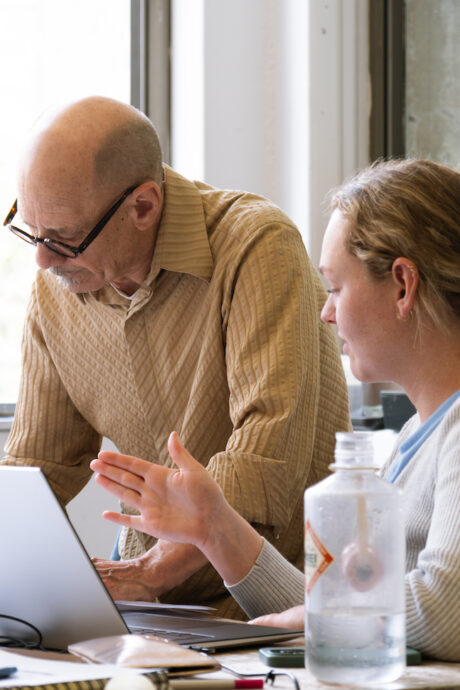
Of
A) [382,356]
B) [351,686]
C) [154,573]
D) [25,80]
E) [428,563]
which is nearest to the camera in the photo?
[351,686]

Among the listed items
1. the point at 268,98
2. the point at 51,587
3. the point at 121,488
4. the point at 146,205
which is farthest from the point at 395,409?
the point at 51,587

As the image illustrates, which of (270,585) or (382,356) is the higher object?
(382,356)

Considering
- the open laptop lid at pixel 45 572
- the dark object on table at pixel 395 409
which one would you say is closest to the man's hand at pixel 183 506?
the open laptop lid at pixel 45 572

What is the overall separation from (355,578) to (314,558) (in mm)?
36

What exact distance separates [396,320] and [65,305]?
2.57 ft

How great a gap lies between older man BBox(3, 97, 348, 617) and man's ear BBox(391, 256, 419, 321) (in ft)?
1.19

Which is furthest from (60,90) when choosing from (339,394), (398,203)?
(398,203)

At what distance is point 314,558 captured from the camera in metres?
0.82

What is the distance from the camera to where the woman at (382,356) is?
41.3 inches

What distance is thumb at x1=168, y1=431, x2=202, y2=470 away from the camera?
1.00 metres

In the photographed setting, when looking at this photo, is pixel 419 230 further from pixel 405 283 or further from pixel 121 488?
pixel 121 488

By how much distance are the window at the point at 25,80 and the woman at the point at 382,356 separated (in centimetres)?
165

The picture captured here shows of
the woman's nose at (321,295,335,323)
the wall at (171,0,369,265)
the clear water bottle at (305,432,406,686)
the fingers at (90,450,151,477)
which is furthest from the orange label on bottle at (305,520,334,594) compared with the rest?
the wall at (171,0,369,265)

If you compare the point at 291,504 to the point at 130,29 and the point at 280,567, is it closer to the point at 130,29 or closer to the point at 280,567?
the point at 280,567
